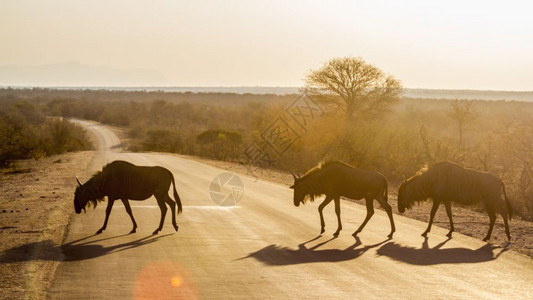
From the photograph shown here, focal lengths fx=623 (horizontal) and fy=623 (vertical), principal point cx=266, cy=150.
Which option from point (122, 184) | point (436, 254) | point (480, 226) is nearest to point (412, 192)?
point (436, 254)

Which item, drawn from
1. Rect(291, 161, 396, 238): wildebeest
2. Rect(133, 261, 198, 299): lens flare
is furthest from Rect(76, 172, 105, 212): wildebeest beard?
Rect(291, 161, 396, 238): wildebeest

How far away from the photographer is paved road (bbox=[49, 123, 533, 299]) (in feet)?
32.9

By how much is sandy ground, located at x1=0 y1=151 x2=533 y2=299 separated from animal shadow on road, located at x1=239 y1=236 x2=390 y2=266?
3843 mm

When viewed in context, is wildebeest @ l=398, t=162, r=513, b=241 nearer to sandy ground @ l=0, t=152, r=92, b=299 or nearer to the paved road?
the paved road

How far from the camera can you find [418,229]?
54.2 feet

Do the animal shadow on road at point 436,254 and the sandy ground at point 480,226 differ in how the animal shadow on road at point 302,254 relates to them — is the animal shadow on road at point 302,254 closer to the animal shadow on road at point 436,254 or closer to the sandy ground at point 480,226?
the animal shadow on road at point 436,254

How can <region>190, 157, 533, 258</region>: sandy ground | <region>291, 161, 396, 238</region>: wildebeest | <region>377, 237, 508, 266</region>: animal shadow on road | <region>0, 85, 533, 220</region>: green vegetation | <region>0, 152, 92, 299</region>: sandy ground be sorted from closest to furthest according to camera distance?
<region>0, 152, 92, 299</region>: sandy ground → <region>377, 237, 508, 266</region>: animal shadow on road → <region>190, 157, 533, 258</region>: sandy ground → <region>291, 161, 396, 238</region>: wildebeest → <region>0, 85, 533, 220</region>: green vegetation

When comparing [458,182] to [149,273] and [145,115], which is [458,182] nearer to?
[149,273]

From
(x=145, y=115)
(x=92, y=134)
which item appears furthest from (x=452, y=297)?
(x=145, y=115)

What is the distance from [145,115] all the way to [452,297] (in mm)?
132856

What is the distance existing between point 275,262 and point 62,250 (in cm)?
453

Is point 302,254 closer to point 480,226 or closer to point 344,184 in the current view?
point 344,184

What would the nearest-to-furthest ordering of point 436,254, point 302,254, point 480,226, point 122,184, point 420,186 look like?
point 302,254, point 436,254, point 122,184, point 420,186, point 480,226

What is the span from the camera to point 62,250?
1304 centimetres
